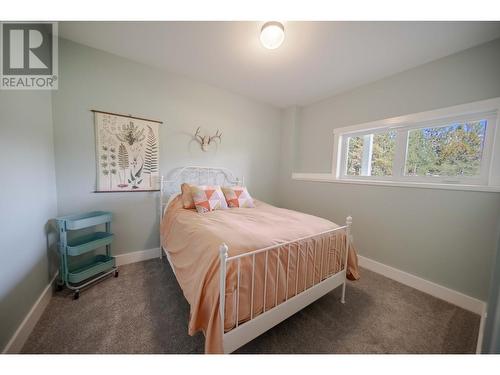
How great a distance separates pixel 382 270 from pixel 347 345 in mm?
1365

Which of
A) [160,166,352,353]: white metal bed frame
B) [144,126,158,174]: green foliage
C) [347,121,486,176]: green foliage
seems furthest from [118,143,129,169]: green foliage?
[347,121,486,176]: green foliage

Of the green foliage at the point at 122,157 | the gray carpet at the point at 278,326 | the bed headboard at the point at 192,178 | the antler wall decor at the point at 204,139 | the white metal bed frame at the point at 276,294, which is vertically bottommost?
the gray carpet at the point at 278,326

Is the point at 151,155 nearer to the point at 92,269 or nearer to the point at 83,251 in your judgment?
the point at 83,251

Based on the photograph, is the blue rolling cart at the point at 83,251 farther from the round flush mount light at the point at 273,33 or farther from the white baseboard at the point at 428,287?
the white baseboard at the point at 428,287

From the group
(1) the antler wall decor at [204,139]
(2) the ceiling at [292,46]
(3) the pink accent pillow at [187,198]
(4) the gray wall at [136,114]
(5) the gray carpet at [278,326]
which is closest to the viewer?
(5) the gray carpet at [278,326]

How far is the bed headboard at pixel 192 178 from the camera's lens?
2430 mm

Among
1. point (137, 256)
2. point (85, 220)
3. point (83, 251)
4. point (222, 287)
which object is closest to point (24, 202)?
point (85, 220)

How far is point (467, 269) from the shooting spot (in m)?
1.66

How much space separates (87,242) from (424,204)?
3518 mm

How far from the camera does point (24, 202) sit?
4.17 feet

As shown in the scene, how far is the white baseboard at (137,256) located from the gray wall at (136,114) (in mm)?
Answer: 57

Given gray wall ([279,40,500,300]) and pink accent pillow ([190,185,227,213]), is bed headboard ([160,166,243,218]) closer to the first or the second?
pink accent pillow ([190,185,227,213])

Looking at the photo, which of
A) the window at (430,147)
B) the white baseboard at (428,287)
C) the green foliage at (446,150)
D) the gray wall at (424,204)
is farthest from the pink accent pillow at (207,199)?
the green foliage at (446,150)

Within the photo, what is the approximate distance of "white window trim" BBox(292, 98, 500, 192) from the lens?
5.05ft
